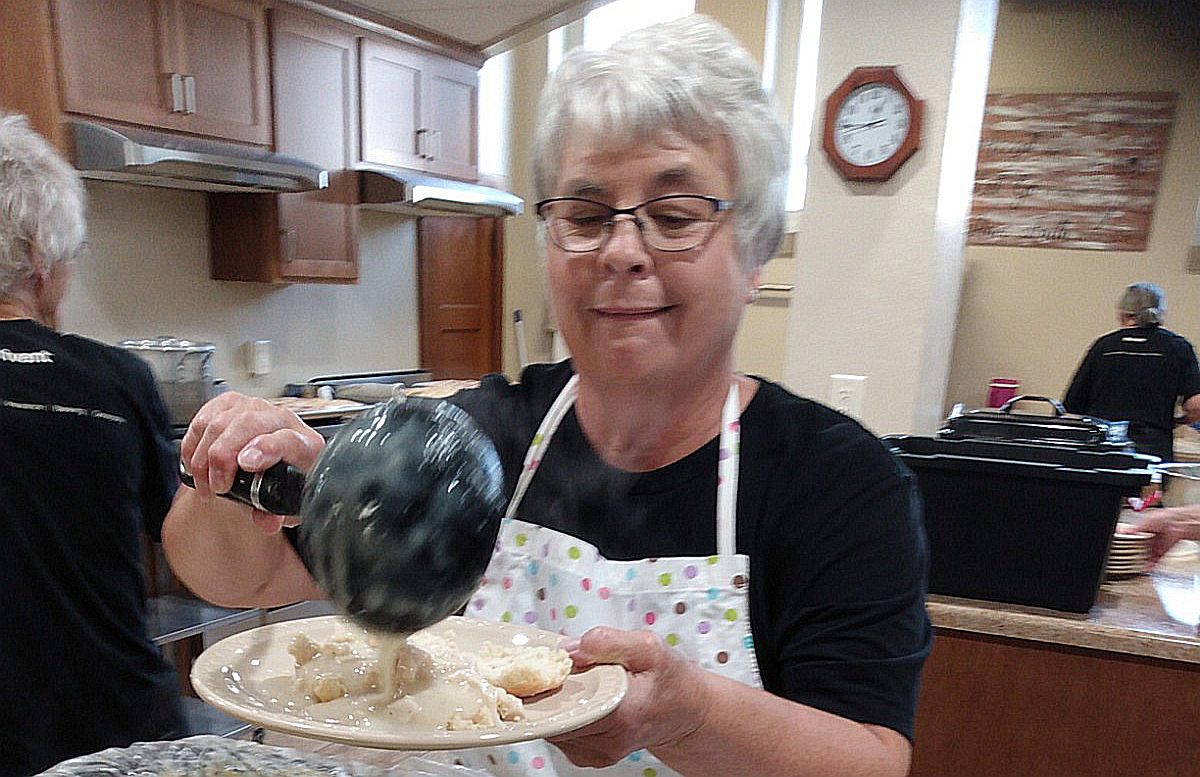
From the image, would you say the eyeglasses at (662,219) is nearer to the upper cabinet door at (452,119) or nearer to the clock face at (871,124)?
the clock face at (871,124)

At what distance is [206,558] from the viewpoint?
857mm

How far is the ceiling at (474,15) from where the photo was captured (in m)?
3.01

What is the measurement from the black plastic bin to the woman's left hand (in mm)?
699

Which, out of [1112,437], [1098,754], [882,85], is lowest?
[1098,754]

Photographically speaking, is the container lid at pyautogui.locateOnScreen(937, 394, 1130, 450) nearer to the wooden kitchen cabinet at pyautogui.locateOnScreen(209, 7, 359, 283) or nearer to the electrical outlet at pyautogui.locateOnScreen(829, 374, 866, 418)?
the electrical outlet at pyautogui.locateOnScreen(829, 374, 866, 418)

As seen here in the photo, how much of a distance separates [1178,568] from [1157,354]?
7.24 feet

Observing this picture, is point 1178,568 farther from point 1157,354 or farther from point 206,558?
point 1157,354

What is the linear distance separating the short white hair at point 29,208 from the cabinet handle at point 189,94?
4.56 feet

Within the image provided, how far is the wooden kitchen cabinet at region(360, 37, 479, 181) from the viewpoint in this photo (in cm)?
341

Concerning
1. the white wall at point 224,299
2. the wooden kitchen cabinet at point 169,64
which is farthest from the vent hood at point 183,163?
the white wall at point 224,299

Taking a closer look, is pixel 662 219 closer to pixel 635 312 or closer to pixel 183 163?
pixel 635 312

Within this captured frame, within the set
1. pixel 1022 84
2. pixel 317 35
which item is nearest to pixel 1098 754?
pixel 317 35

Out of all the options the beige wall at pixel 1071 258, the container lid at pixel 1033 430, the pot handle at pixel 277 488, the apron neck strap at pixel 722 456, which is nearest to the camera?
the pot handle at pixel 277 488

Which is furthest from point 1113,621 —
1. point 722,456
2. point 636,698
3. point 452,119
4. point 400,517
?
point 452,119
